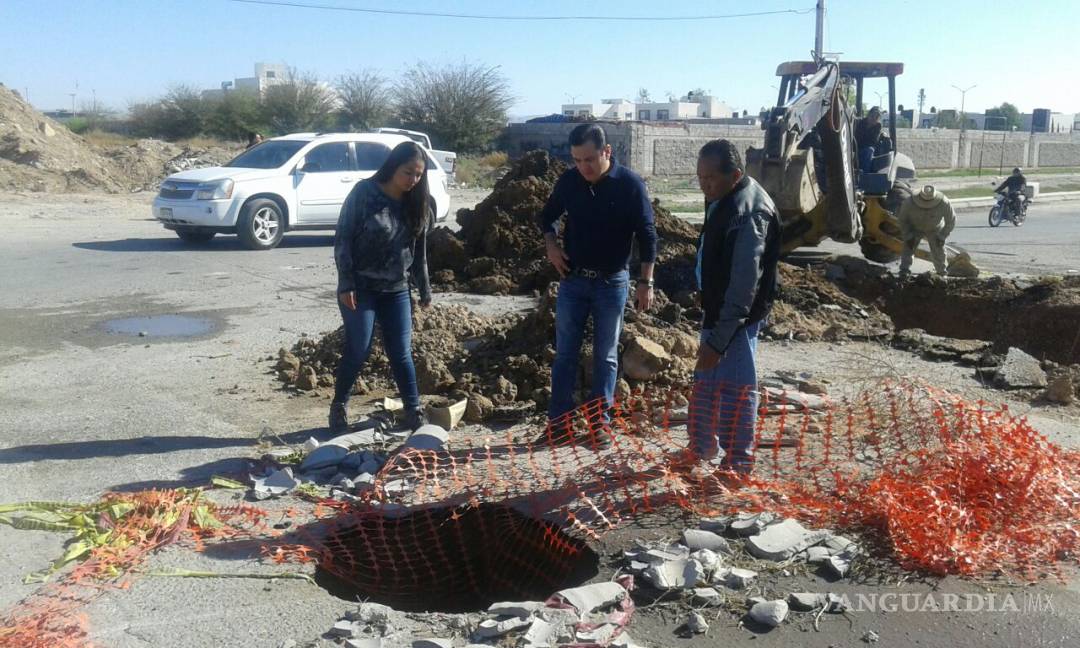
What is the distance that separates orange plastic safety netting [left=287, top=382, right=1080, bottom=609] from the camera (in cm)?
450

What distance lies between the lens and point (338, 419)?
248 inches

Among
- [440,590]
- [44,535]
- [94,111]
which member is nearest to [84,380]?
[44,535]

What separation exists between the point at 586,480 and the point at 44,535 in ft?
8.84

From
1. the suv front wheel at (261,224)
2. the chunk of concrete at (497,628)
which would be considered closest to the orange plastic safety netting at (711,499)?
the chunk of concrete at (497,628)

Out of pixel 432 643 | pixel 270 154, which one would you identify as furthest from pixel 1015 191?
pixel 432 643

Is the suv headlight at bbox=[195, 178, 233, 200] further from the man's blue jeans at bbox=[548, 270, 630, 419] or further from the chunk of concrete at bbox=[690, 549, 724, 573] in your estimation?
the chunk of concrete at bbox=[690, 549, 724, 573]

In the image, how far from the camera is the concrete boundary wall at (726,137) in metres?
37.6

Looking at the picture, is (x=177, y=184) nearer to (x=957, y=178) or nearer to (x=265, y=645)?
(x=265, y=645)

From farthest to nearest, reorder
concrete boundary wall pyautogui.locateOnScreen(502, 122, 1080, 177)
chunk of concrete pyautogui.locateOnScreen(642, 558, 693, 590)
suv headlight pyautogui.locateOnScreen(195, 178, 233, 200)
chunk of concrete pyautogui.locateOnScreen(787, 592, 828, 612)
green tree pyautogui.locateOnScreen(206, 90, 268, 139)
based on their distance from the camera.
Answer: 1. green tree pyautogui.locateOnScreen(206, 90, 268, 139)
2. concrete boundary wall pyautogui.locateOnScreen(502, 122, 1080, 177)
3. suv headlight pyautogui.locateOnScreen(195, 178, 233, 200)
4. chunk of concrete pyautogui.locateOnScreen(642, 558, 693, 590)
5. chunk of concrete pyautogui.locateOnScreen(787, 592, 828, 612)

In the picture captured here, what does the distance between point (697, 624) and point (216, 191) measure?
13.0 metres

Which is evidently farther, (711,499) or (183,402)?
(183,402)

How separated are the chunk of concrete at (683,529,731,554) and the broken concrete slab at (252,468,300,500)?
2.18 metres

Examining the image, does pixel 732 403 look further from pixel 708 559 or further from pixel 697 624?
pixel 697 624

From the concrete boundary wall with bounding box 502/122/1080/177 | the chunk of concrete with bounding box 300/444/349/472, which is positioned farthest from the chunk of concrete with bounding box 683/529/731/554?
the concrete boundary wall with bounding box 502/122/1080/177
